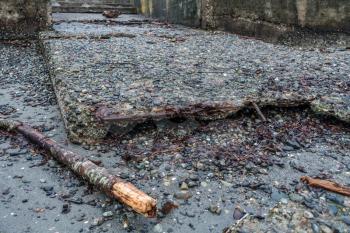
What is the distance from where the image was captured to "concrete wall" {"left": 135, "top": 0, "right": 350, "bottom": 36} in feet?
19.6

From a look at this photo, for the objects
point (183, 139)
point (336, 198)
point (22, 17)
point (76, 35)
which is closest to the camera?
point (336, 198)

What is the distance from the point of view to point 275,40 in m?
6.54

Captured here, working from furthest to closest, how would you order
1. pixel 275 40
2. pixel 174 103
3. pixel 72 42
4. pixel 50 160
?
1. pixel 275 40
2. pixel 72 42
3. pixel 174 103
4. pixel 50 160

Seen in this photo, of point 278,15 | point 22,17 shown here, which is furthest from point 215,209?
point 22,17

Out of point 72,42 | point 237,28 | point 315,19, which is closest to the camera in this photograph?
point 72,42

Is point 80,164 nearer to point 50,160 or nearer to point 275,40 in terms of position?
point 50,160

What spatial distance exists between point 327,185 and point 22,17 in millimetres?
5661

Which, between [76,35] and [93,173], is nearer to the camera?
[93,173]

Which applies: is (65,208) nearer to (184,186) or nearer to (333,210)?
(184,186)

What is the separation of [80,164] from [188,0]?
589 centimetres

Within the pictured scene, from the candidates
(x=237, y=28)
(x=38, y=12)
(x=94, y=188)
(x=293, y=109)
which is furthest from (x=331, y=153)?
(x=38, y=12)

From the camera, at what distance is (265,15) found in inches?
261

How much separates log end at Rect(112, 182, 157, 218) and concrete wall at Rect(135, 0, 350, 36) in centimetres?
503

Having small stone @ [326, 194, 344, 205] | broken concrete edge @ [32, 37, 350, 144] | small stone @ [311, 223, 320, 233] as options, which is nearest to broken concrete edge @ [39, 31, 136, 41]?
broken concrete edge @ [32, 37, 350, 144]
